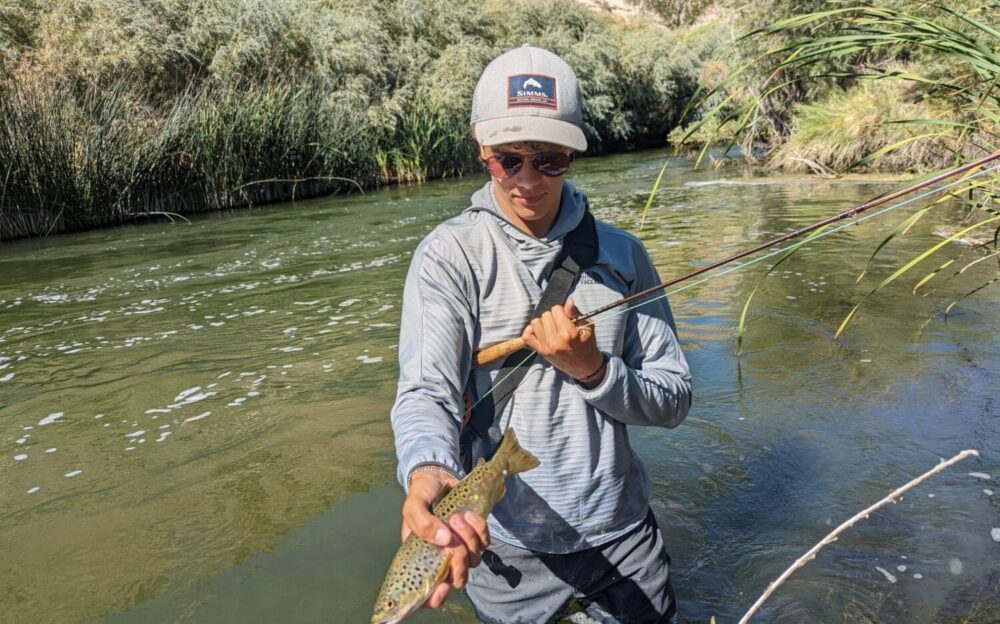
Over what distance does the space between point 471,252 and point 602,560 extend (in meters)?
1.08

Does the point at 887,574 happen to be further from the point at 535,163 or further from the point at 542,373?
the point at 535,163

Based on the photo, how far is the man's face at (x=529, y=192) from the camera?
234 centimetres

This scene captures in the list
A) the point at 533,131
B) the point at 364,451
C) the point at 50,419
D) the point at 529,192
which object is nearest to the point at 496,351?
the point at 529,192

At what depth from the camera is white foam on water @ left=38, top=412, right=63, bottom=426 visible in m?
6.42

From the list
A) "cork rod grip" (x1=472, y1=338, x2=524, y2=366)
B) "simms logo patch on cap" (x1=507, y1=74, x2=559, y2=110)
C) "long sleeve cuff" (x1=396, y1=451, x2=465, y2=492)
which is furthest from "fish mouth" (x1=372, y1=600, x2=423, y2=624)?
"simms logo patch on cap" (x1=507, y1=74, x2=559, y2=110)

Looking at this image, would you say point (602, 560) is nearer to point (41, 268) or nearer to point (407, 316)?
point (407, 316)

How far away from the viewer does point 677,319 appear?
27.9 feet

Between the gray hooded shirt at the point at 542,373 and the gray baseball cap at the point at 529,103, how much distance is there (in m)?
0.30

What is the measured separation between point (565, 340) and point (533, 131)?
2.04 ft

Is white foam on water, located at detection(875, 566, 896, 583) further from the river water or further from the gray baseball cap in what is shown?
the gray baseball cap

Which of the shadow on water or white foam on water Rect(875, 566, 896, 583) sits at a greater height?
the shadow on water

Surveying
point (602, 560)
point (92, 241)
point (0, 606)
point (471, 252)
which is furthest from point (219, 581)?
point (92, 241)

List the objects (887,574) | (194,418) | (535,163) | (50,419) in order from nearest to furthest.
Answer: (535,163), (887,574), (194,418), (50,419)

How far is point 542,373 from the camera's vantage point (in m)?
2.42
